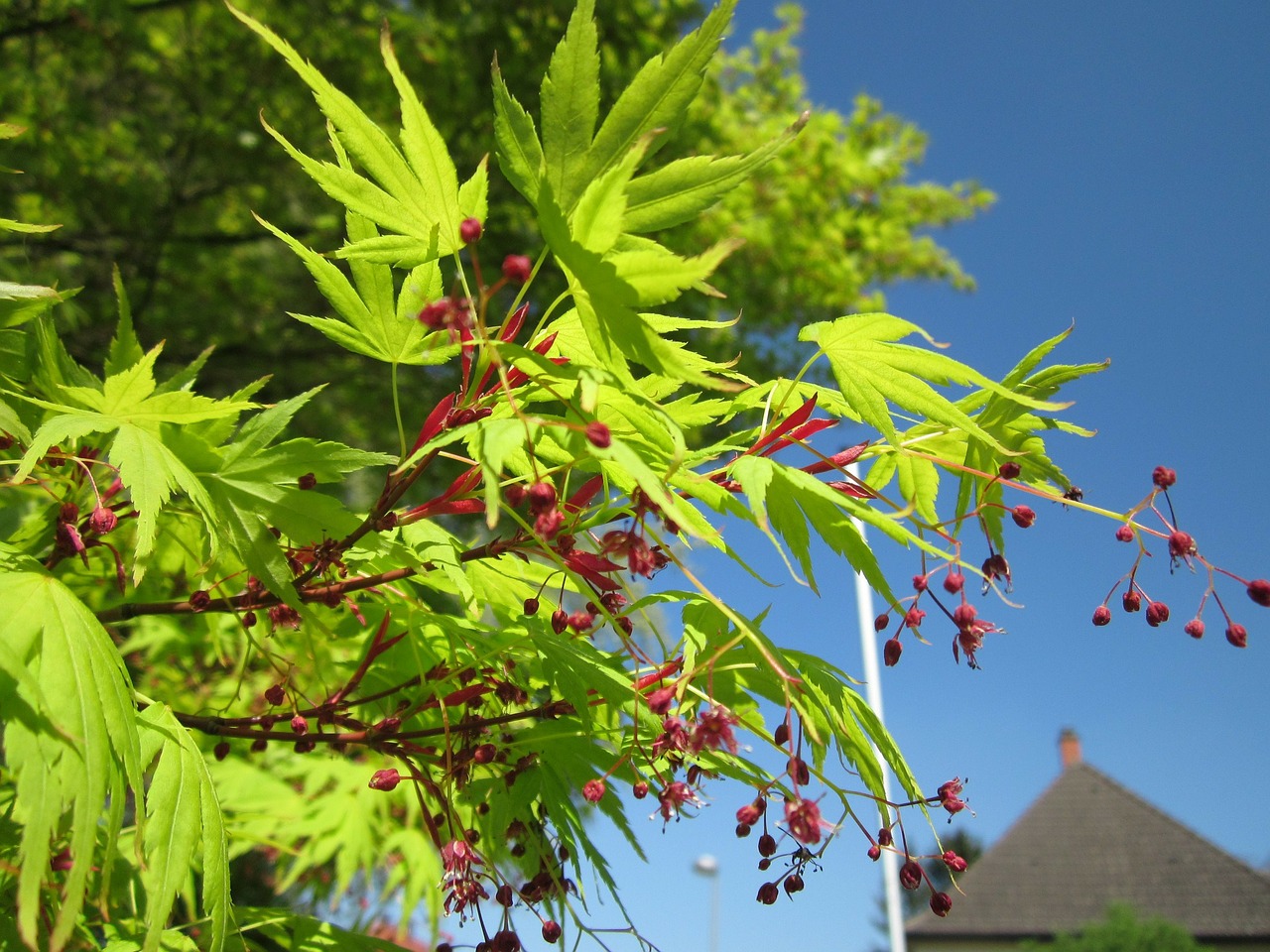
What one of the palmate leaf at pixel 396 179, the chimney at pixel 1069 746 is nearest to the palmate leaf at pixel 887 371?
the palmate leaf at pixel 396 179

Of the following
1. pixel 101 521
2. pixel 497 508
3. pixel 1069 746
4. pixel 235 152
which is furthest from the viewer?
pixel 1069 746

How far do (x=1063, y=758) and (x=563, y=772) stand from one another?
33558mm

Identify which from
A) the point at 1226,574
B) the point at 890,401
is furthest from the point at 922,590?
the point at 1226,574

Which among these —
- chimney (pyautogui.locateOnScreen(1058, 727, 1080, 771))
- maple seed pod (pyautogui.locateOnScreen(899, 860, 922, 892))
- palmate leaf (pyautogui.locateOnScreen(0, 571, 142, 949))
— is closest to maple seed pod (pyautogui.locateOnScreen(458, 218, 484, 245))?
palmate leaf (pyautogui.locateOnScreen(0, 571, 142, 949))

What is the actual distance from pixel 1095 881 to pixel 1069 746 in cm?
890

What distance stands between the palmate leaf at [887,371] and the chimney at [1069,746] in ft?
110

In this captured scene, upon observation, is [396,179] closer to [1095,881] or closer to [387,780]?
[387,780]

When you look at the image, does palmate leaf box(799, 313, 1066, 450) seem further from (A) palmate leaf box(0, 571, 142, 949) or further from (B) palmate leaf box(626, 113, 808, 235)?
(A) palmate leaf box(0, 571, 142, 949)

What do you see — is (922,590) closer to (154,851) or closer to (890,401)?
(890,401)

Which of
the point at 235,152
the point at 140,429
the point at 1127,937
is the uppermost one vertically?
the point at 235,152

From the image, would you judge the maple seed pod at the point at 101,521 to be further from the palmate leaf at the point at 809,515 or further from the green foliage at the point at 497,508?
the palmate leaf at the point at 809,515

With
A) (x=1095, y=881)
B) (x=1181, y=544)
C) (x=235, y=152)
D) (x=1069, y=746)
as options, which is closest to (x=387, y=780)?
(x=1181, y=544)

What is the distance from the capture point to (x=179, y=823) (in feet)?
3.29

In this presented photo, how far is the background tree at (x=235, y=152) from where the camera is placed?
19.9 feet
